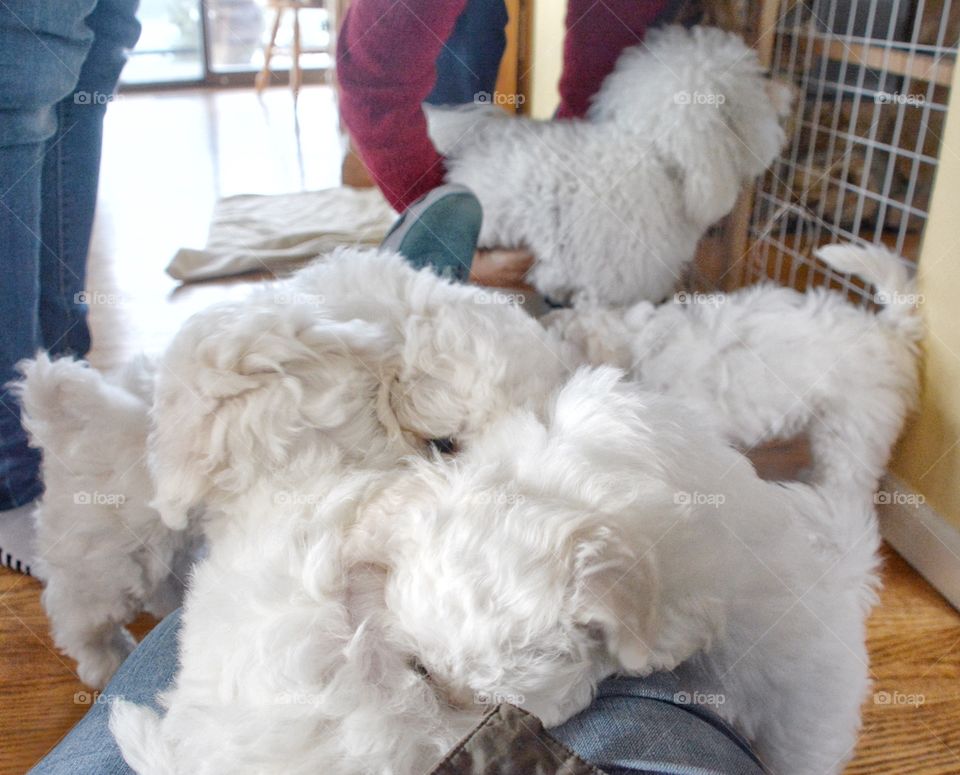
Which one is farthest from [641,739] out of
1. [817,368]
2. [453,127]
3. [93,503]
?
[453,127]

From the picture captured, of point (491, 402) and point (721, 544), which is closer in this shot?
point (721, 544)

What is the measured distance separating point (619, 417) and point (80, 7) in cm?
84

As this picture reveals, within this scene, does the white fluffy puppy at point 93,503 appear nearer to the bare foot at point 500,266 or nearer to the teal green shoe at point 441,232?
the teal green shoe at point 441,232

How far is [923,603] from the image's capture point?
1190mm

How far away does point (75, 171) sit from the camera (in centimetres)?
133

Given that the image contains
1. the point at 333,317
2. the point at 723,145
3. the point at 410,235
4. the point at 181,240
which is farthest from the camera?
the point at 181,240

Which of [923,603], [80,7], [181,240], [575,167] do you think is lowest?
[923,603]

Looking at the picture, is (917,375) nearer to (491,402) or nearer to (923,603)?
(923,603)

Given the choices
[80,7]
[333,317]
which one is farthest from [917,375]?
[80,7]

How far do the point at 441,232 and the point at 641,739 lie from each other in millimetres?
982

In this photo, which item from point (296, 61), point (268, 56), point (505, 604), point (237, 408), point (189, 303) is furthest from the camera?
point (268, 56)

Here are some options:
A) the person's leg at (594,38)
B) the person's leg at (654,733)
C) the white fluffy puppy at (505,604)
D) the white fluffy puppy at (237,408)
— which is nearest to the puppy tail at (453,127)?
the person's leg at (594,38)

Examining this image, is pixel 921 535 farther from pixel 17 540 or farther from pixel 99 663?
pixel 17 540

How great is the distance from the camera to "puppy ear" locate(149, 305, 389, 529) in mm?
759
